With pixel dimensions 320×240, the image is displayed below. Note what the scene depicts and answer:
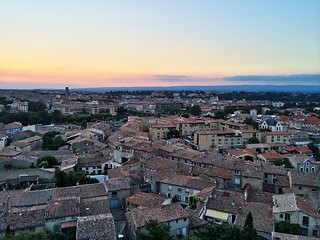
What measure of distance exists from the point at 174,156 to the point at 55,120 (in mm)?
39006

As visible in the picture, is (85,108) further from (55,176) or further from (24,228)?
(24,228)

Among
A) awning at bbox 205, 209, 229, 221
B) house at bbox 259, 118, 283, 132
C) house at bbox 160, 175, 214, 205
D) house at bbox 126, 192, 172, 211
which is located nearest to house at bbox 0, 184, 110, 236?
house at bbox 126, 192, 172, 211

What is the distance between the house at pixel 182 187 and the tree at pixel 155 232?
21.1 ft

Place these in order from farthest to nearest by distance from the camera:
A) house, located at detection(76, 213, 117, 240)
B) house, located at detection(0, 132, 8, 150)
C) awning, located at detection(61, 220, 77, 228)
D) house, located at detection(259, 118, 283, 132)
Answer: house, located at detection(259, 118, 283, 132) < house, located at detection(0, 132, 8, 150) < awning, located at detection(61, 220, 77, 228) < house, located at detection(76, 213, 117, 240)

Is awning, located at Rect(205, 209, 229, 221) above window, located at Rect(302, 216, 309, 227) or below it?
below

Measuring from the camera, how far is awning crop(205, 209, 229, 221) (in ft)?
52.1

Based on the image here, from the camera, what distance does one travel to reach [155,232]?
1221 cm

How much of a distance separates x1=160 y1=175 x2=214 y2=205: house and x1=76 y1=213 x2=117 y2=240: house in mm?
6844

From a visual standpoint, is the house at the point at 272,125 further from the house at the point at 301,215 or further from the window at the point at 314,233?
the window at the point at 314,233

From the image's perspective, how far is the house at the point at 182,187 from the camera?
18.9 m

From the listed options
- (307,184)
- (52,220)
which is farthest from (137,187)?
(307,184)

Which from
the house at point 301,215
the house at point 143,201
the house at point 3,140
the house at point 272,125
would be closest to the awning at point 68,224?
the house at point 143,201

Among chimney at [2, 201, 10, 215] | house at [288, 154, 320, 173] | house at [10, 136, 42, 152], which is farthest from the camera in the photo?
house at [10, 136, 42, 152]

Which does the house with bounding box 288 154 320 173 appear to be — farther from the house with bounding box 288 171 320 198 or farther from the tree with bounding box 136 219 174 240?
the tree with bounding box 136 219 174 240
